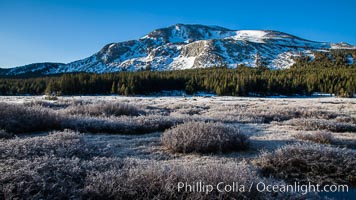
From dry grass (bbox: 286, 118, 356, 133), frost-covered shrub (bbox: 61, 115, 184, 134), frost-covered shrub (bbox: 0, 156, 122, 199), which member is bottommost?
dry grass (bbox: 286, 118, 356, 133)

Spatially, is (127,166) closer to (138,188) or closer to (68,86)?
(138,188)

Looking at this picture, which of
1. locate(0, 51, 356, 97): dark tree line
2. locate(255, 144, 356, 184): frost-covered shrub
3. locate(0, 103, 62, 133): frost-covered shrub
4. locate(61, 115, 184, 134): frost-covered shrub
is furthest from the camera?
locate(0, 51, 356, 97): dark tree line

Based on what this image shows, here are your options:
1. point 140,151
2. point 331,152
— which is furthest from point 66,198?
point 331,152

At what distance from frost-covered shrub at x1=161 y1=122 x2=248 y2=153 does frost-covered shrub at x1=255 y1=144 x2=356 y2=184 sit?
145cm

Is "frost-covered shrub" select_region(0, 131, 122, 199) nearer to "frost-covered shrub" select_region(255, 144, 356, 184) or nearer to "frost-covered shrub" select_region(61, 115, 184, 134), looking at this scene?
"frost-covered shrub" select_region(255, 144, 356, 184)

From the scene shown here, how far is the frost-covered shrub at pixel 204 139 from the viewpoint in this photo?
7.66 m

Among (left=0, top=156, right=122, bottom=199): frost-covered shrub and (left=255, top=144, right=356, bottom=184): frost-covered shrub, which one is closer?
(left=0, top=156, right=122, bottom=199): frost-covered shrub

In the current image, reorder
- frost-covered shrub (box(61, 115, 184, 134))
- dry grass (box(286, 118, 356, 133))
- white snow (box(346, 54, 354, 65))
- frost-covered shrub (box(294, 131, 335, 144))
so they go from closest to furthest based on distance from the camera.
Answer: frost-covered shrub (box(294, 131, 335, 144))
frost-covered shrub (box(61, 115, 184, 134))
dry grass (box(286, 118, 356, 133))
white snow (box(346, 54, 354, 65))

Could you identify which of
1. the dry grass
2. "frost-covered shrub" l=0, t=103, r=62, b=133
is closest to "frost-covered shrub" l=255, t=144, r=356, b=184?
the dry grass

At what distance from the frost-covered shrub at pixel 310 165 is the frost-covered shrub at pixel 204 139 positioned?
1.45 metres

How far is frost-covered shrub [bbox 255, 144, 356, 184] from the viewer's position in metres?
5.89

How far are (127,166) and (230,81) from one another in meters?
85.0

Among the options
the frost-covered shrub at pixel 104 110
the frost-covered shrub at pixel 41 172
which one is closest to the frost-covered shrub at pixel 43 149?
the frost-covered shrub at pixel 41 172

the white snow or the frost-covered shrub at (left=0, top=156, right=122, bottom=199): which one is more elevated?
the white snow
